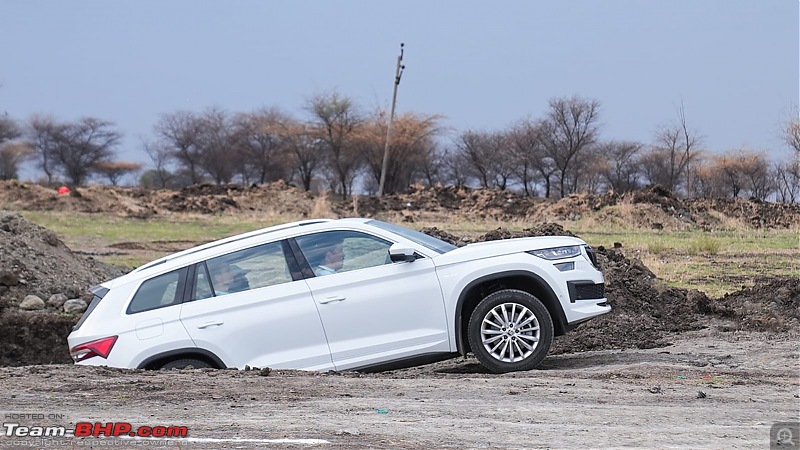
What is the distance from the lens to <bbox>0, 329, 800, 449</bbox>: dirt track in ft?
19.7

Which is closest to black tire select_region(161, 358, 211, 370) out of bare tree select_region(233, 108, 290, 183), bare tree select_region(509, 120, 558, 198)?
bare tree select_region(509, 120, 558, 198)

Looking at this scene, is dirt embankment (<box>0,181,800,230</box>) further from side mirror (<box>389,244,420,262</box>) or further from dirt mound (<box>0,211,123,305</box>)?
side mirror (<box>389,244,420,262</box>)

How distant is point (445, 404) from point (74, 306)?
9.93 metres

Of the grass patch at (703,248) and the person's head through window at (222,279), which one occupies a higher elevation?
the person's head through window at (222,279)

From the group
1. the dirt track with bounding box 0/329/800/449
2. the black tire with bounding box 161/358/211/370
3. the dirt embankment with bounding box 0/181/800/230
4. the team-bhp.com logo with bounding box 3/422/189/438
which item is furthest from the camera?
the dirt embankment with bounding box 0/181/800/230

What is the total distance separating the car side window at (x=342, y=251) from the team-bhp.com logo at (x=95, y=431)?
318cm

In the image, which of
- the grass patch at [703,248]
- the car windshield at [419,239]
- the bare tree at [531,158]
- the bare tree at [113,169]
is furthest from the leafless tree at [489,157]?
the car windshield at [419,239]

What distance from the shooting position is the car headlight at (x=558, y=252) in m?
9.18

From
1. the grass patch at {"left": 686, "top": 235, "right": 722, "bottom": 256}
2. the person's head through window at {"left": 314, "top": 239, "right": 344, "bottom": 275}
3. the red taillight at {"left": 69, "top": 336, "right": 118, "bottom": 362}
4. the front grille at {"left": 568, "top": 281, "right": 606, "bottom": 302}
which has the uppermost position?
the person's head through window at {"left": 314, "top": 239, "right": 344, "bottom": 275}

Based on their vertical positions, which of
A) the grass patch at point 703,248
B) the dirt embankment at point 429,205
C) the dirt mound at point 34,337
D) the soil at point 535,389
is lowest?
the dirt mound at point 34,337

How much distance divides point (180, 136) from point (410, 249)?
75.3m

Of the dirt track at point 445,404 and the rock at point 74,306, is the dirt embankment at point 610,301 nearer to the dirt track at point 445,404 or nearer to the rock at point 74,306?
the rock at point 74,306

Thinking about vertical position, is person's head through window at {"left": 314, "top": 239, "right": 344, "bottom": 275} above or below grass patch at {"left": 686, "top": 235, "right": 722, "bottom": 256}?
above

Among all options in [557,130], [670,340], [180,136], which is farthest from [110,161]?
[670,340]
